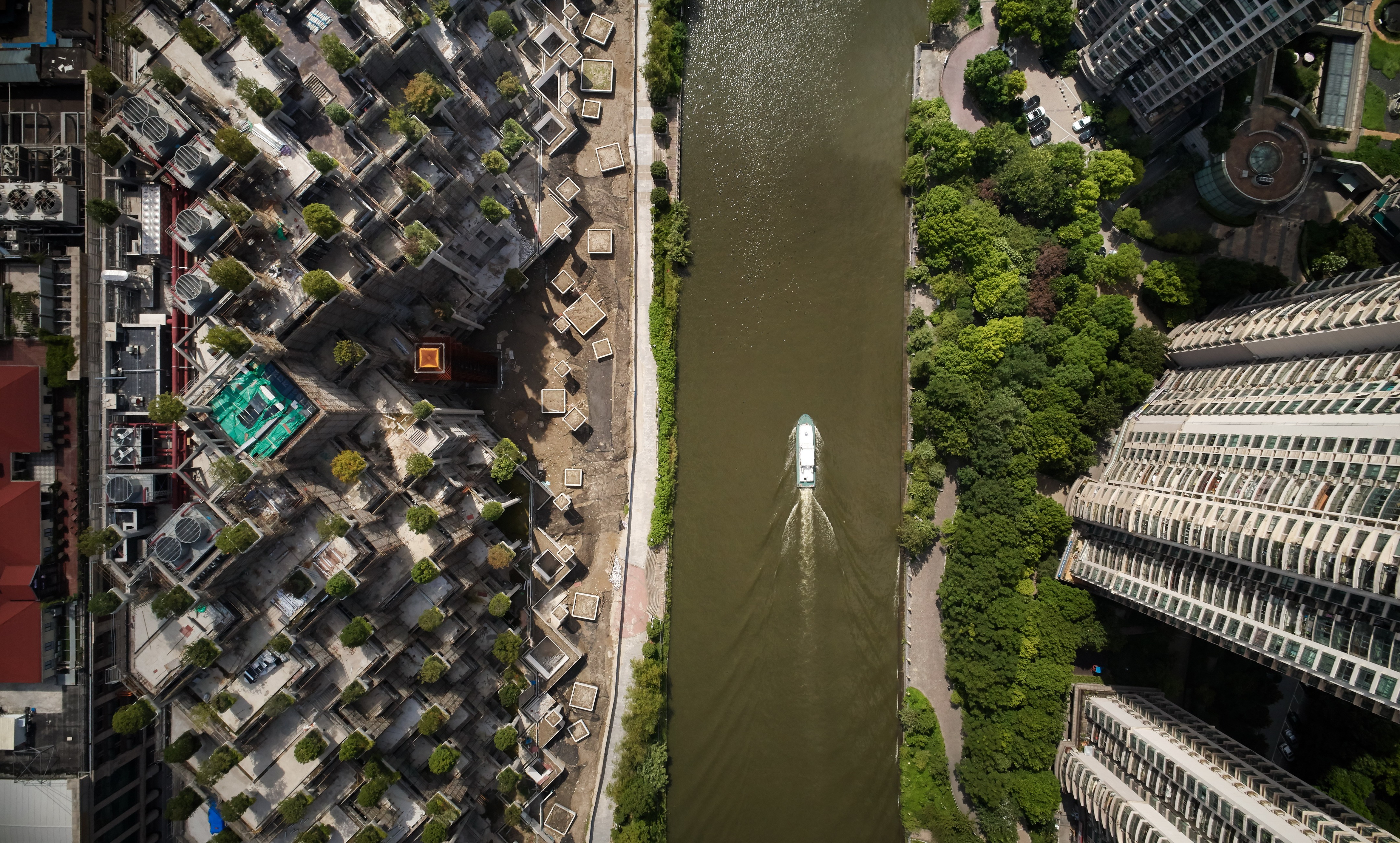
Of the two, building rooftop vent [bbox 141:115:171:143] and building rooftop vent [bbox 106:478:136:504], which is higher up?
building rooftop vent [bbox 141:115:171:143]

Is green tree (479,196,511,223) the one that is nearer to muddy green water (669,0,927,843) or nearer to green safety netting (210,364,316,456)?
muddy green water (669,0,927,843)

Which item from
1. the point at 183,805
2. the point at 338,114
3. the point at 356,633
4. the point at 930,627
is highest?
the point at 338,114

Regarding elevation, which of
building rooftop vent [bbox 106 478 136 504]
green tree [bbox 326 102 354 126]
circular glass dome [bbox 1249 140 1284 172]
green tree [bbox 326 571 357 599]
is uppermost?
circular glass dome [bbox 1249 140 1284 172]

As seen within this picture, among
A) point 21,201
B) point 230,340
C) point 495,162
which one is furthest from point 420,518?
point 21,201

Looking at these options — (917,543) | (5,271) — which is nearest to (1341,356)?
(917,543)

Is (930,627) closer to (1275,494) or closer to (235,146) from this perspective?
(1275,494)

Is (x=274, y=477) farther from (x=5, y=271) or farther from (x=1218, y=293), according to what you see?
(x=1218, y=293)

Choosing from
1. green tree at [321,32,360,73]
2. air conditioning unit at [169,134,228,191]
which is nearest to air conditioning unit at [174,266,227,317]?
air conditioning unit at [169,134,228,191]
